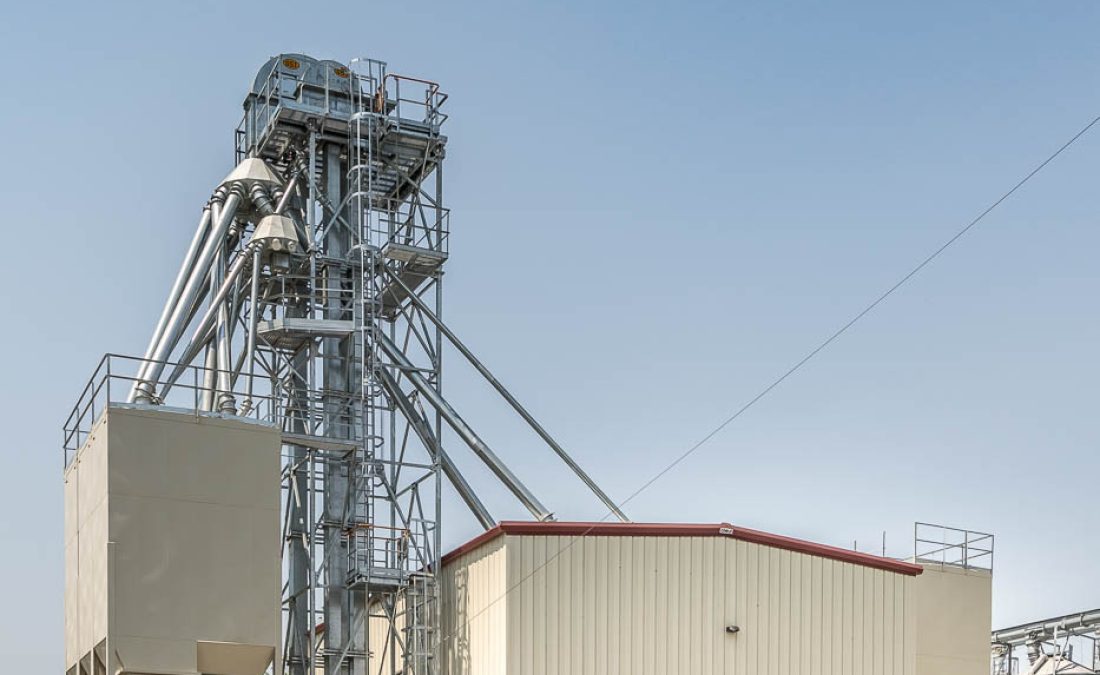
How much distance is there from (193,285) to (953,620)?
24.9m

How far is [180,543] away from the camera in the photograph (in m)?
34.8

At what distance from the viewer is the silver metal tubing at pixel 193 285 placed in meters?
45.0

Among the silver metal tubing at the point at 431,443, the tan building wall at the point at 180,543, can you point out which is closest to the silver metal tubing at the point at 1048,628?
the silver metal tubing at the point at 431,443

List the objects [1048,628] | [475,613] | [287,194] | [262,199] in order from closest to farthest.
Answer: [475,613], [1048,628], [262,199], [287,194]

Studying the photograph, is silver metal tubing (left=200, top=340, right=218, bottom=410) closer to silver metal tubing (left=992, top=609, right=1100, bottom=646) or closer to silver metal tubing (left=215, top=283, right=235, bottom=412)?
silver metal tubing (left=215, top=283, right=235, bottom=412)

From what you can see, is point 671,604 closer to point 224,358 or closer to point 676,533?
point 676,533

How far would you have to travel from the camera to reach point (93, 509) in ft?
117

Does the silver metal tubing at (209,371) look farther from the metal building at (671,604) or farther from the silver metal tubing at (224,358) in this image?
the metal building at (671,604)

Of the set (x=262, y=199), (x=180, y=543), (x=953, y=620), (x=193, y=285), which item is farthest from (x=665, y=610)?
(x=262, y=199)

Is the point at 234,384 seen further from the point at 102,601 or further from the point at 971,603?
the point at 971,603

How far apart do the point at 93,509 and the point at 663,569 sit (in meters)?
13.8

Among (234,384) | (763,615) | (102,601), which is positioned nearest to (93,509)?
(102,601)

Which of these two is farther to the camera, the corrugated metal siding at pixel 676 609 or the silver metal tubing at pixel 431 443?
the silver metal tubing at pixel 431 443

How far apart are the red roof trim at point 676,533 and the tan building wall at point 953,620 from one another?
9.44 ft
